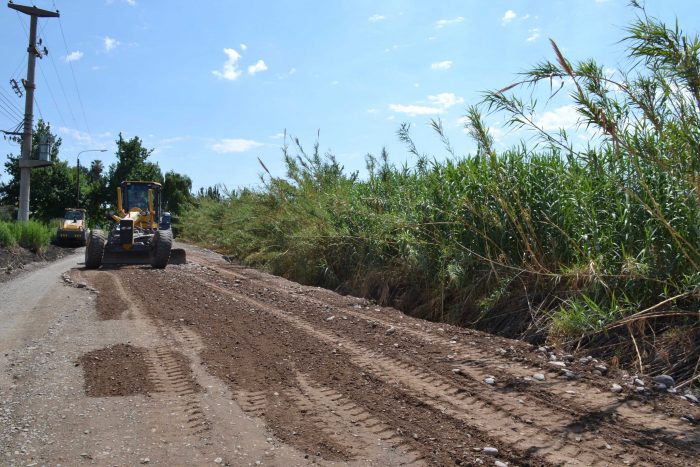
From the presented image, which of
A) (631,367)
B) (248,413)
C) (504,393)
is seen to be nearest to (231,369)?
(248,413)

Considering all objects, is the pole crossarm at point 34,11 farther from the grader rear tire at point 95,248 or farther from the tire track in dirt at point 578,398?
the tire track in dirt at point 578,398

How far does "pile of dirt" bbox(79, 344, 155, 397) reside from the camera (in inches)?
193

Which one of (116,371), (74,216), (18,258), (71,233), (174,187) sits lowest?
(18,258)

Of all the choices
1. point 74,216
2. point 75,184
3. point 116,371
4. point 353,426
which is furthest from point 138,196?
point 75,184

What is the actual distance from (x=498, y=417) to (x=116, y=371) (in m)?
3.53

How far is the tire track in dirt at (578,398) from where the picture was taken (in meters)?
3.81

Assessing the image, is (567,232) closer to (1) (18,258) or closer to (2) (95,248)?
(2) (95,248)

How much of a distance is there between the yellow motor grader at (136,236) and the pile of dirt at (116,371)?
10232 millimetres

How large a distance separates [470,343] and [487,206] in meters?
2.43

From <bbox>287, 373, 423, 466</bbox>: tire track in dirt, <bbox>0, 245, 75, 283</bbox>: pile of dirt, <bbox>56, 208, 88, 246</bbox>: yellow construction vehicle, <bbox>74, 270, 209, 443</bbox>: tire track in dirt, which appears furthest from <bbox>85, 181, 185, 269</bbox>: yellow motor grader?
<bbox>56, 208, 88, 246</bbox>: yellow construction vehicle

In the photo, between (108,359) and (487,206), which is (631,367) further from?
(108,359)

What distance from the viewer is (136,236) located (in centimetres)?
1777

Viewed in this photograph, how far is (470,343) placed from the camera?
6281mm

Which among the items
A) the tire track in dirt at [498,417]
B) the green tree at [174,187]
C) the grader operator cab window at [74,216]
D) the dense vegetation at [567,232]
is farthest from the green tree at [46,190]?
the tire track in dirt at [498,417]
